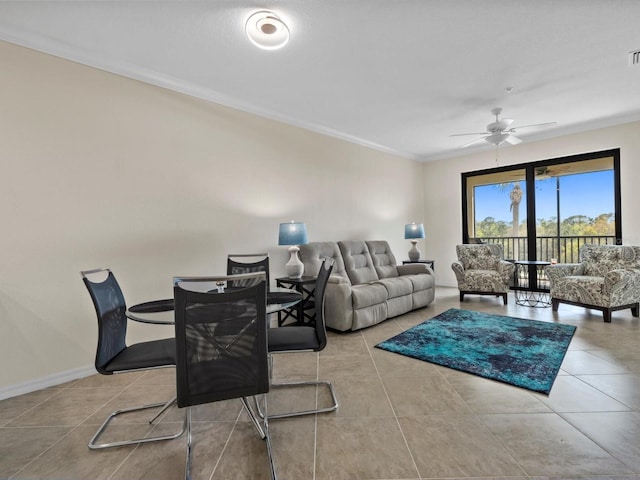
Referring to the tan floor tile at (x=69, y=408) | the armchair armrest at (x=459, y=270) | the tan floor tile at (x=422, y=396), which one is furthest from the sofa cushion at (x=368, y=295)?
the tan floor tile at (x=69, y=408)

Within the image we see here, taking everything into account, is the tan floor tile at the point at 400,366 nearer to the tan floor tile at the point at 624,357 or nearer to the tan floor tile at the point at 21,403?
the tan floor tile at the point at 624,357

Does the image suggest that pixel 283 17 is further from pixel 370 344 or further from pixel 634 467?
pixel 634 467

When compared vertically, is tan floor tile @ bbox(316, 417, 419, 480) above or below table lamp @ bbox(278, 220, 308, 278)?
Answer: below

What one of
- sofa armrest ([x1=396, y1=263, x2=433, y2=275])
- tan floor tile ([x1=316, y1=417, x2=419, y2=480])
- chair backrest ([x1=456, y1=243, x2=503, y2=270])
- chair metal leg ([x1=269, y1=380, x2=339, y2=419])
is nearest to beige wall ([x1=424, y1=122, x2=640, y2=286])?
chair backrest ([x1=456, y1=243, x2=503, y2=270])

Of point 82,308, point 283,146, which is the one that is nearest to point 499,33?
point 283,146

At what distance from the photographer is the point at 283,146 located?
4.08 m

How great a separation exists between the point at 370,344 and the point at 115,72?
3490 mm

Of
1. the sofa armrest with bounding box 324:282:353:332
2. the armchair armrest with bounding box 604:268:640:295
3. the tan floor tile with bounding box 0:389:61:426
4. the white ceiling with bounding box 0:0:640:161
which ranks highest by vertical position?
the white ceiling with bounding box 0:0:640:161

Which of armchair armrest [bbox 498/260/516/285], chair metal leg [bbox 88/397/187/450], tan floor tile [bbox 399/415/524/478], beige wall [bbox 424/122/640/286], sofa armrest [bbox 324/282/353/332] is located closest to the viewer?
tan floor tile [bbox 399/415/524/478]

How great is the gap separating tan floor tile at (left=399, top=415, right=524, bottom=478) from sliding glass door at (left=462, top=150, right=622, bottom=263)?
4.73m

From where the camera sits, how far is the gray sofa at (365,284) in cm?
349

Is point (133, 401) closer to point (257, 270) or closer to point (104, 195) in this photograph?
point (257, 270)

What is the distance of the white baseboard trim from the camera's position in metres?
2.24

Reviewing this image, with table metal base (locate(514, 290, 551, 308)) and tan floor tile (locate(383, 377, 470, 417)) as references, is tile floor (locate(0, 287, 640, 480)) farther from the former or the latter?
table metal base (locate(514, 290, 551, 308))
